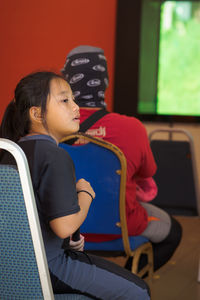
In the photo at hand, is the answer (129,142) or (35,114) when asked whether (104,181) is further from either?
(35,114)

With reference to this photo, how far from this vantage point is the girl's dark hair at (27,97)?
1.24 meters

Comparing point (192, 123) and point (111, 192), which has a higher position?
point (111, 192)

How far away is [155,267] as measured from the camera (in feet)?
7.36

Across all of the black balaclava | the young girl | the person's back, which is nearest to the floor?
the person's back

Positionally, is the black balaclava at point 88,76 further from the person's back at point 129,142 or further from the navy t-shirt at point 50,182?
the navy t-shirt at point 50,182

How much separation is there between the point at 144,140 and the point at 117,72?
2.98 metres

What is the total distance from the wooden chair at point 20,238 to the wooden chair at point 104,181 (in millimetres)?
697

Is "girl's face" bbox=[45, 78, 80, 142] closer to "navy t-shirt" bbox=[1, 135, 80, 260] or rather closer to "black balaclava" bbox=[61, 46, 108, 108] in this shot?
"navy t-shirt" bbox=[1, 135, 80, 260]

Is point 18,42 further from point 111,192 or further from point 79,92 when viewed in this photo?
point 111,192

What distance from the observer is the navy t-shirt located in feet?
3.59

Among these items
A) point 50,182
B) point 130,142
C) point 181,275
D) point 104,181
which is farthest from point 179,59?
point 50,182

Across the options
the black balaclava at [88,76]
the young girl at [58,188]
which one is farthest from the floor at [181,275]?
the young girl at [58,188]

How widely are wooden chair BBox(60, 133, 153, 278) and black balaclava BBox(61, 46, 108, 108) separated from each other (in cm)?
26

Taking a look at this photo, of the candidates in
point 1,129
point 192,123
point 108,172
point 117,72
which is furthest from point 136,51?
point 1,129
